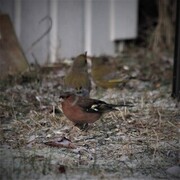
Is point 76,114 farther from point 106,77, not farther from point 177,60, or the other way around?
point 106,77

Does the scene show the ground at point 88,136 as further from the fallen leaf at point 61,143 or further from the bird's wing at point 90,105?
the bird's wing at point 90,105

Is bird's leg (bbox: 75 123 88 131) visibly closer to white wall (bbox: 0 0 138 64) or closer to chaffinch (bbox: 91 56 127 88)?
chaffinch (bbox: 91 56 127 88)

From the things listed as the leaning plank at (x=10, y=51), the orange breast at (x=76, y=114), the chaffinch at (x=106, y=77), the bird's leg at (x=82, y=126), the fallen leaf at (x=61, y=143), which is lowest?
the fallen leaf at (x=61, y=143)

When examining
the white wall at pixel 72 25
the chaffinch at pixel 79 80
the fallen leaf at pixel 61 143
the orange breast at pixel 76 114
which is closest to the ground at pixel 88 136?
the fallen leaf at pixel 61 143

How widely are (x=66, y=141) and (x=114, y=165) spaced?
69 centimetres

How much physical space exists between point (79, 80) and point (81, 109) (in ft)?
3.87

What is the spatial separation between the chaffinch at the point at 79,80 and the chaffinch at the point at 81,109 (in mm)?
701

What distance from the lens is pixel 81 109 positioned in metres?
5.23

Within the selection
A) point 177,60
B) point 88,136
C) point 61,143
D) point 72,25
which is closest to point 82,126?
point 88,136

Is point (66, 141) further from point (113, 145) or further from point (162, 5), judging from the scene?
point (162, 5)

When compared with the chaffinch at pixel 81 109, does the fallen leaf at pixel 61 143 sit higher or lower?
lower

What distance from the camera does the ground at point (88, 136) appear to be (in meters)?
4.22

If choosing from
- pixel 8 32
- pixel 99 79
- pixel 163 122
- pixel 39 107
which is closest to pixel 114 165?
pixel 163 122

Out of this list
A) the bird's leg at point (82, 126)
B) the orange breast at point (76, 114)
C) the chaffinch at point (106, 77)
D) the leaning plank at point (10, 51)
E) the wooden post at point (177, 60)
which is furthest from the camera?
the leaning plank at point (10, 51)
